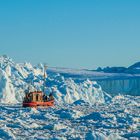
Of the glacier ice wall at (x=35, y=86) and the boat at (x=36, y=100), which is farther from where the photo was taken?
the glacier ice wall at (x=35, y=86)

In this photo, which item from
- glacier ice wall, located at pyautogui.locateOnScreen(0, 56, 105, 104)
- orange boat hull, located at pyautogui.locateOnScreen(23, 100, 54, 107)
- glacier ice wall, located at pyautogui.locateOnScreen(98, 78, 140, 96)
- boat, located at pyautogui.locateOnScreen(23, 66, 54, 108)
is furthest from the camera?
glacier ice wall, located at pyautogui.locateOnScreen(98, 78, 140, 96)

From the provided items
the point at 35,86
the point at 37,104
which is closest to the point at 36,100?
the point at 37,104

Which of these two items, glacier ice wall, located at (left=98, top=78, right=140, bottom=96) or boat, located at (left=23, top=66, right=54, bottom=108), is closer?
boat, located at (left=23, top=66, right=54, bottom=108)

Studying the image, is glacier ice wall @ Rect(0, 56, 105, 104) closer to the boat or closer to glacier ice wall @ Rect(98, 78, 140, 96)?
glacier ice wall @ Rect(98, 78, 140, 96)

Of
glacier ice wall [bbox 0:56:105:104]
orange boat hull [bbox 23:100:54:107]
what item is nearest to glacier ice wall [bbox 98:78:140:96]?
glacier ice wall [bbox 0:56:105:104]

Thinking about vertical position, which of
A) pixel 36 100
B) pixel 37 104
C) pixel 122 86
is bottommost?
pixel 37 104

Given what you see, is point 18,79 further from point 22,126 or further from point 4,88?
point 22,126

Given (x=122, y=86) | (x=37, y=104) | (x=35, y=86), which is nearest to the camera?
(x=37, y=104)

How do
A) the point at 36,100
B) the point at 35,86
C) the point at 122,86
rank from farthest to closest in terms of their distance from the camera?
the point at 122,86, the point at 35,86, the point at 36,100

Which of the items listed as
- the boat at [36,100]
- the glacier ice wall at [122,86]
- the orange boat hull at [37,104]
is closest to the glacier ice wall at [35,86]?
the glacier ice wall at [122,86]

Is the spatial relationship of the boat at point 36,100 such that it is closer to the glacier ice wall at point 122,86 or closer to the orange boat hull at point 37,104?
the orange boat hull at point 37,104

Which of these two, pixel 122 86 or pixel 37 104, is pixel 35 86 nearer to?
pixel 122 86

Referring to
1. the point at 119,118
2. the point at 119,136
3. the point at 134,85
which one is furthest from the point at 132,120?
the point at 134,85

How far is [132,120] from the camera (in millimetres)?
33656
